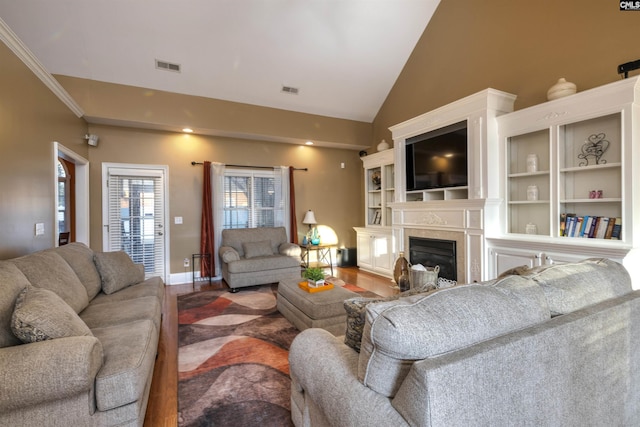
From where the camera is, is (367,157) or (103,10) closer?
(103,10)

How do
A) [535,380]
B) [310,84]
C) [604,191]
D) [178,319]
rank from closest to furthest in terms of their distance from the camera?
[535,380], [604,191], [178,319], [310,84]

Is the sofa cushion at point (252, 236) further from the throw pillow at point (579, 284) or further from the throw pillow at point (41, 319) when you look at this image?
the throw pillow at point (579, 284)

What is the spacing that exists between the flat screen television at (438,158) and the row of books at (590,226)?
116 cm

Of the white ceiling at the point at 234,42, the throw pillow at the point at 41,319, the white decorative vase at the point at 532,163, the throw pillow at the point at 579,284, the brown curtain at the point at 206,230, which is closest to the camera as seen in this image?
the throw pillow at the point at 579,284

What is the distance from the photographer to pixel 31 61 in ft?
9.32

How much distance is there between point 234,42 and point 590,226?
4.88m

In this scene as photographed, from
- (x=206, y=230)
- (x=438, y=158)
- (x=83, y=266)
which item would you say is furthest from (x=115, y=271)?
(x=438, y=158)

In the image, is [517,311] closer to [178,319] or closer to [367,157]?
[178,319]

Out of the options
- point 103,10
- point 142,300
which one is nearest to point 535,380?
point 142,300

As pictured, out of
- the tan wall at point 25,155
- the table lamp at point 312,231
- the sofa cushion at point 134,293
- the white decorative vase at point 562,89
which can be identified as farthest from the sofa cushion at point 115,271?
the white decorative vase at point 562,89

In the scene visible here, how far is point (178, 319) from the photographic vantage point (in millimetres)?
3535

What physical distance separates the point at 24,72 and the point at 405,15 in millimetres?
4796

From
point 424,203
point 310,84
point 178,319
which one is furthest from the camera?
point 310,84

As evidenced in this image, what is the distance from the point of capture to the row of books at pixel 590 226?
2.83m
